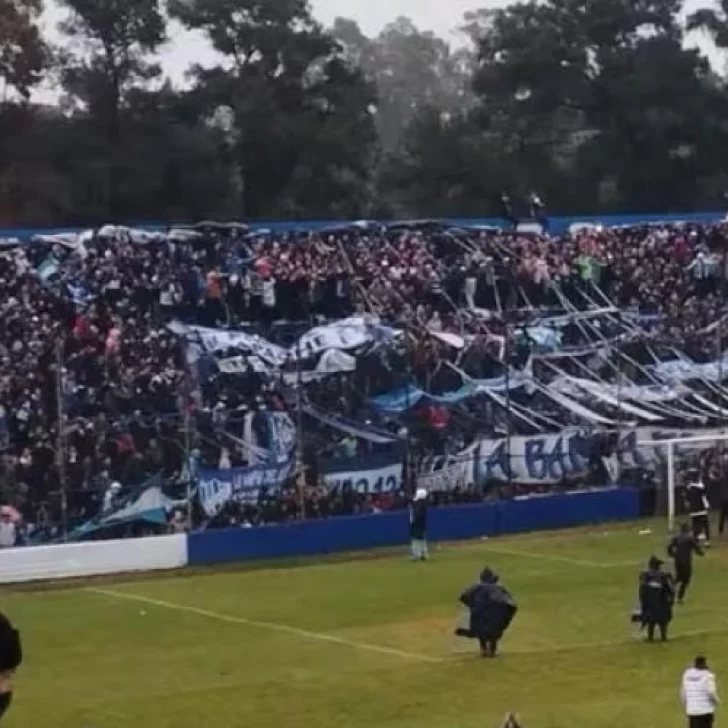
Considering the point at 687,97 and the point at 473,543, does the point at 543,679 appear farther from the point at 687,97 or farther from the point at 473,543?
the point at 687,97

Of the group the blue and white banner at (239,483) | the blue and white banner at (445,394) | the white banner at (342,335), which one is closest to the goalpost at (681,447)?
the blue and white banner at (445,394)

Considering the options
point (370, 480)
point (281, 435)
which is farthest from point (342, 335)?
point (370, 480)

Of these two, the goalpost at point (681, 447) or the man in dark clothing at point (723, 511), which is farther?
the goalpost at point (681, 447)

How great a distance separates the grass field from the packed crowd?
502 cm

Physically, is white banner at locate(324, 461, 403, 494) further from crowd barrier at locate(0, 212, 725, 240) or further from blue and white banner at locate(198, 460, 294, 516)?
crowd barrier at locate(0, 212, 725, 240)

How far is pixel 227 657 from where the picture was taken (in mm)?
32094

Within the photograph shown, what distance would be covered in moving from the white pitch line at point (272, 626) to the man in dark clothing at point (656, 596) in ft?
11.4

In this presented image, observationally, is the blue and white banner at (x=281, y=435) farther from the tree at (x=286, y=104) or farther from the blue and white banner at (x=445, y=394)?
the tree at (x=286, y=104)

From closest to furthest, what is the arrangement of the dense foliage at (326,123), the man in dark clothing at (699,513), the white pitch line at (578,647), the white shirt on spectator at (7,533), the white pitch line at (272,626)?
the white pitch line at (578,647) → the white pitch line at (272,626) → the man in dark clothing at (699,513) → the white shirt on spectator at (7,533) → the dense foliage at (326,123)

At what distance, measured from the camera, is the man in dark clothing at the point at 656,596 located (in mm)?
31531

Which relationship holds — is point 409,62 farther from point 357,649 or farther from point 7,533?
point 357,649

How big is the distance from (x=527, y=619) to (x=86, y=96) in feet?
118

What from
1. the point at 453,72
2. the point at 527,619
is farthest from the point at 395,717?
the point at 453,72

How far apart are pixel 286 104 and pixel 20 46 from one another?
932cm
